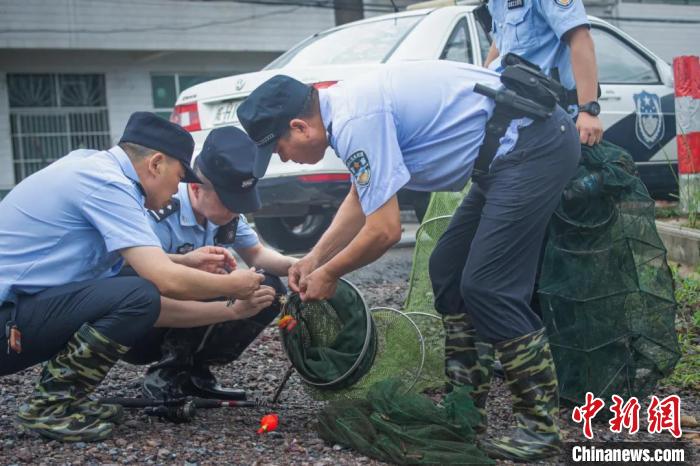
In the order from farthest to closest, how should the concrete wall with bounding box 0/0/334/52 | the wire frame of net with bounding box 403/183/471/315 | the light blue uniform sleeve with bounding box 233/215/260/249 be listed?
the concrete wall with bounding box 0/0/334/52, the wire frame of net with bounding box 403/183/471/315, the light blue uniform sleeve with bounding box 233/215/260/249

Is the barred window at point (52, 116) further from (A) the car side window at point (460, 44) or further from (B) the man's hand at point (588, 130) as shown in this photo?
→ (B) the man's hand at point (588, 130)

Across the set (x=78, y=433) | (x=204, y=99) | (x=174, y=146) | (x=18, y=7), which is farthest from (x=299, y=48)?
(x=18, y=7)

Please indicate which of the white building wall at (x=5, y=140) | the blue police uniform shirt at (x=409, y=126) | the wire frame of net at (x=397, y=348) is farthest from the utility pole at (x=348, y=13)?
the blue police uniform shirt at (x=409, y=126)

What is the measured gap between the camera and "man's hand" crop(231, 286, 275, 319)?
4.04m

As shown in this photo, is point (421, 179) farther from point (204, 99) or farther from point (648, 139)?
point (648, 139)

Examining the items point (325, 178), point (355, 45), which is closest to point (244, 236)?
point (325, 178)

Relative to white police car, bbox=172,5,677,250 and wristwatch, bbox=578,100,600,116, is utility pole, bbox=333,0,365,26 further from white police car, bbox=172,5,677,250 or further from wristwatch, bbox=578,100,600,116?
wristwatch, bbox=578,100,600,116

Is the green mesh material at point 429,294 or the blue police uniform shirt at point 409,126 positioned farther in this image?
the green mesh material at point 429,294

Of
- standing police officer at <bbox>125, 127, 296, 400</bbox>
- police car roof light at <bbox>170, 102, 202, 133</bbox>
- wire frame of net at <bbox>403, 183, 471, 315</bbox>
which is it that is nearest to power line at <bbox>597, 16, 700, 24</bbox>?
police car roof light at <bbox>170, 102, 202, 133</bbox>

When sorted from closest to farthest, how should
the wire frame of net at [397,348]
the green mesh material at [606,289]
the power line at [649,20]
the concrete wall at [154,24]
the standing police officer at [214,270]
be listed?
the green mesh material at [606,289]
the standing police officer at [214,270]
the wire frame of net at [397,348]
the concrete wall at [154,24]
the power line at [649,20]

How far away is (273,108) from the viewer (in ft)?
11.1

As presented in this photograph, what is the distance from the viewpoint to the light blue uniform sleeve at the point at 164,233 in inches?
166

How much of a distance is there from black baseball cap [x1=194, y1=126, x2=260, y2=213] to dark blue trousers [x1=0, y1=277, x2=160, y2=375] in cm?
65

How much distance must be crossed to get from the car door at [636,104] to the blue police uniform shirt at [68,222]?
17.0 ft
